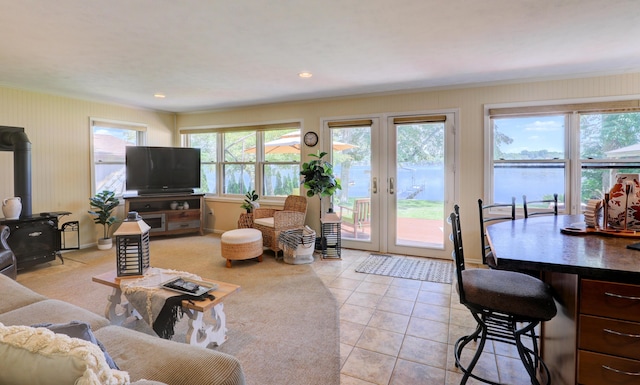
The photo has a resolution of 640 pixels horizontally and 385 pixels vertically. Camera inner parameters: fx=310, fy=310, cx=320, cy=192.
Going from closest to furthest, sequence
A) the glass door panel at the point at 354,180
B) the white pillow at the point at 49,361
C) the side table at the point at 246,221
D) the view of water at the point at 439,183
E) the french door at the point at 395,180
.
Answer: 1. the white pillow at the point at 49,361
2. the view of water at the point at 439,183
3. the french door at the point at 395,180
4. the glass door panel at the point at 354,180
5. the side table at the point at 246,221

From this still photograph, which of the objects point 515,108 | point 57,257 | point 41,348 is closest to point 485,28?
point 515,108

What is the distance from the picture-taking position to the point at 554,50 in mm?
2938

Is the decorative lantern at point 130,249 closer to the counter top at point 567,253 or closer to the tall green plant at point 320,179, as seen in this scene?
the counter top at point 567,253

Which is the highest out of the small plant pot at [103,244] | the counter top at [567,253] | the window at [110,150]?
the window at [110,150]

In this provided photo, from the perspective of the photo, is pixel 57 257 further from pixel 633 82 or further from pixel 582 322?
pixel 633 82

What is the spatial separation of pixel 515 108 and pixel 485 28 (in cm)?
178

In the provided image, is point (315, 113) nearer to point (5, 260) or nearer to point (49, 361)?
point (5, 260)

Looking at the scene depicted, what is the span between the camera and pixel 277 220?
433 centimetres

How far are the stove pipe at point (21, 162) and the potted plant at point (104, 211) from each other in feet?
2.97

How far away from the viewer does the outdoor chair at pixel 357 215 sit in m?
4.79

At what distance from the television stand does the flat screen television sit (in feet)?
0.53

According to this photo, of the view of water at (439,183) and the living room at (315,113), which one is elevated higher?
the living room at (315,113)

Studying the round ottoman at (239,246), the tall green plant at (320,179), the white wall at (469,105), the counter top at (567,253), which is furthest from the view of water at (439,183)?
the counter top at (567,253)

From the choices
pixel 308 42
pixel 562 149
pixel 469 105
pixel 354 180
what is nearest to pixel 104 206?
pixel 354 180
